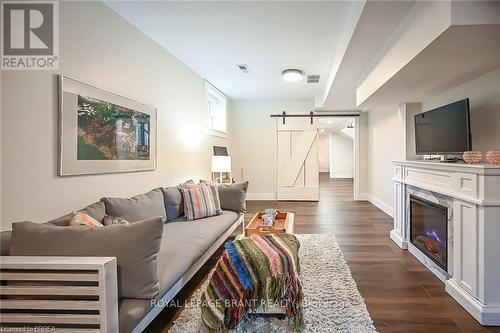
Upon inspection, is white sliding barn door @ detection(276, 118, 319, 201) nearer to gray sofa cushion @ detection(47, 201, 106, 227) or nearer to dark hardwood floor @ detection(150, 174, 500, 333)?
dark hardwood floor @ detection(150, 174, 500, 333)

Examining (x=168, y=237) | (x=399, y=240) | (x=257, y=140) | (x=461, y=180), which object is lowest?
(x=399, y=240)

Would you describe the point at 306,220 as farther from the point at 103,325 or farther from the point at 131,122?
the point at 103,325

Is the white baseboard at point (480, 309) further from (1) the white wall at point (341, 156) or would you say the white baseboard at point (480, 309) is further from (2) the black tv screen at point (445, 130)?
(1) the white wall at point (341, 156)

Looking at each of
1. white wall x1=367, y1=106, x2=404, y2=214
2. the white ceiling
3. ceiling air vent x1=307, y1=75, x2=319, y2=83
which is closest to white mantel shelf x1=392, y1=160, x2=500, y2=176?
the white ceiling

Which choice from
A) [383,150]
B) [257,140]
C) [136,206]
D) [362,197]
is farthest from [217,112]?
[362,197]

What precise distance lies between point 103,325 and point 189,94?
3470mm

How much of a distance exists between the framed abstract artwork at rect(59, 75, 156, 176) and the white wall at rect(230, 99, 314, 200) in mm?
3815

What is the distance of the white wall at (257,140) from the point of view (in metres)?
6.73

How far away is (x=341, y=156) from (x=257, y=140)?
27.7ft

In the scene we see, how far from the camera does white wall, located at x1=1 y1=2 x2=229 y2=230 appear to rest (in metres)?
1.65

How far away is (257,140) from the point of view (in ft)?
22.3

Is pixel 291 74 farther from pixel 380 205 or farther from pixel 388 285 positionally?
pixel 380 205

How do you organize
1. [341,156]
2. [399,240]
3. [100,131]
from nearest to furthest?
[100,131] → [399,240] → [341,156]

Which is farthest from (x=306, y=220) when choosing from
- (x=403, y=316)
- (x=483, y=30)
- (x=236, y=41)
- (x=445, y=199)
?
(x=483, y=30)
